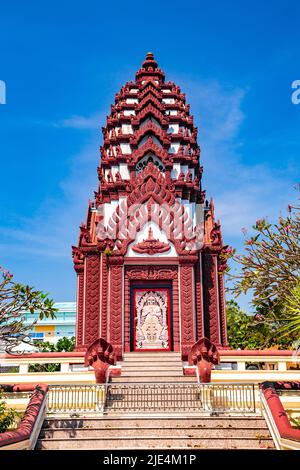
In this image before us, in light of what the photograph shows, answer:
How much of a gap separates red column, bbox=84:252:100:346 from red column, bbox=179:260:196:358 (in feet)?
13.9

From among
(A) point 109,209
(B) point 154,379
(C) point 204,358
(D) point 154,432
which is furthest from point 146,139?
(D) point 154,432

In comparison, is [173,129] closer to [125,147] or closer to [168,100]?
[168,100]

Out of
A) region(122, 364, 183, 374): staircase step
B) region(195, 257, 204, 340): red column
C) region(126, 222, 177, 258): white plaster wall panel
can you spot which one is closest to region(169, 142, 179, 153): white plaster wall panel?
region(126, 222, 177, 258): white plaster wall panel

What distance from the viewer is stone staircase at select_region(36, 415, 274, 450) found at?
12367 mm

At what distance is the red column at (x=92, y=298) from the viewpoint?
23.4 m

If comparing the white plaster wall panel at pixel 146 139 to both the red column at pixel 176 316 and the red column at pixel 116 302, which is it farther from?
the red column at pixel 176 316

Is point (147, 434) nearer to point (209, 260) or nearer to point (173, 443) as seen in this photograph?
point (173, 443)

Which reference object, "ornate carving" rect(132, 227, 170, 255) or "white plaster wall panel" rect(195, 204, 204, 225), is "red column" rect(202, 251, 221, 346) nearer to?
"white plaster wall panel" rect(195, 204, 204, 225)

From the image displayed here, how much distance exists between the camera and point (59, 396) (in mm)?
14695

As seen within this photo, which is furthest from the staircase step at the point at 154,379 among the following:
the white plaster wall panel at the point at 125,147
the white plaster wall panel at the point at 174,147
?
the white plaster wall panel at the point at 125,147

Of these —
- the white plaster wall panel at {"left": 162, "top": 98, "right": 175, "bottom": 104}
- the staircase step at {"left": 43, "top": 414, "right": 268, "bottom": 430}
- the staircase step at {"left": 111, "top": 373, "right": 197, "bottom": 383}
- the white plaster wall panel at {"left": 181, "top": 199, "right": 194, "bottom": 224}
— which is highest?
the white plaster wall panel at {"left": 162, "top": 98, "right": 175, "bottom": 104}
